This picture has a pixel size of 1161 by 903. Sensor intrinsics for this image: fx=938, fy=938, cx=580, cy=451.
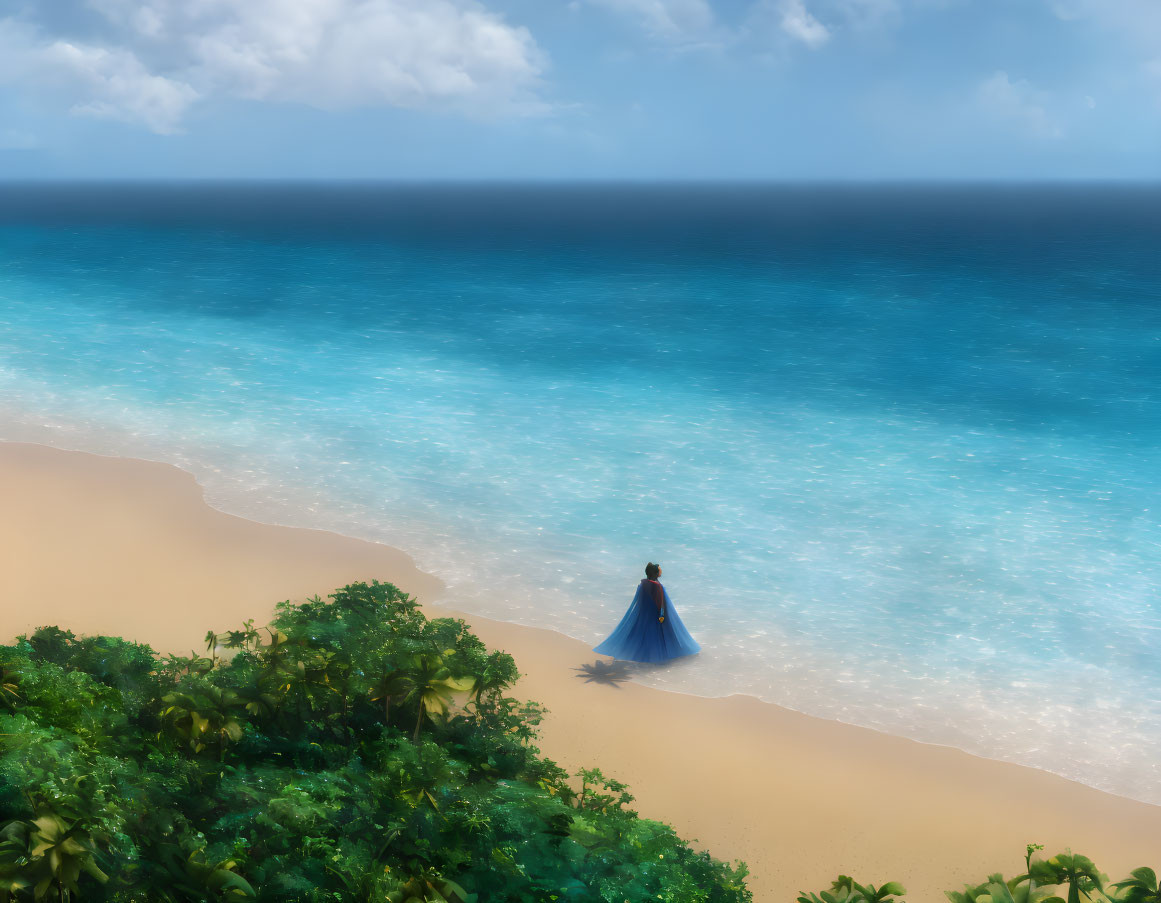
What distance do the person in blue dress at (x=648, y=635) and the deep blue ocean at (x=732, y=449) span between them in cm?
27

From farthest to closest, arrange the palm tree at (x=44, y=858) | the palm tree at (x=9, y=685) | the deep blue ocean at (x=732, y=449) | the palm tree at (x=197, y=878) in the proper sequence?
the deep blue ocean at (x=732, y=449), the palm tree at (x=9, y=685), the palm tree at (x=197, y=878), the palm tree at (x=44, y=858)

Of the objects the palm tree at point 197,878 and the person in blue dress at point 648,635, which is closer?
the palm tree at point 197,878

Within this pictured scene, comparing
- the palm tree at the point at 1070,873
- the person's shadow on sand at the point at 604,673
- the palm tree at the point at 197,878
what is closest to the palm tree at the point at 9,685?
the palm tree at the point at 197,878

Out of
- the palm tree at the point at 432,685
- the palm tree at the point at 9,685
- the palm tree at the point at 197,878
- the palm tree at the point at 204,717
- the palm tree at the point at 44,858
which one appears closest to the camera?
the palm tree at the point at 44,858

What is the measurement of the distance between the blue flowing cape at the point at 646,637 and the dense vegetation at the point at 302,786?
3.80 meters

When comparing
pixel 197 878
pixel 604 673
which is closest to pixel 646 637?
pixel 604 673

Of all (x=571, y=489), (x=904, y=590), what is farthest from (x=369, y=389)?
(x=904, y=590)

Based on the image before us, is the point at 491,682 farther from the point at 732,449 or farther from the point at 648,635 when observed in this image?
the point at 732,449

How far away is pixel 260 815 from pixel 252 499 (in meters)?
13.9

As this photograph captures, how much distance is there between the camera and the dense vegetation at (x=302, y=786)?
6453 mm

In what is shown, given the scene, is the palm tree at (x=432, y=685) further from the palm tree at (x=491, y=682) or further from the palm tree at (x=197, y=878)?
the palm tree at (x=197, y=878)

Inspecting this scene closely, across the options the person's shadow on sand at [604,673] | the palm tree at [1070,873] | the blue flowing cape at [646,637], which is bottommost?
the palm tree at [1070,873]

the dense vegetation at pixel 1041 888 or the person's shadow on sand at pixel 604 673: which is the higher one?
the person's shadow on sand at pixel 604 673

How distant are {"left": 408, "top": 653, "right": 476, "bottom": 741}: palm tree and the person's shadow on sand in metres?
4.68
